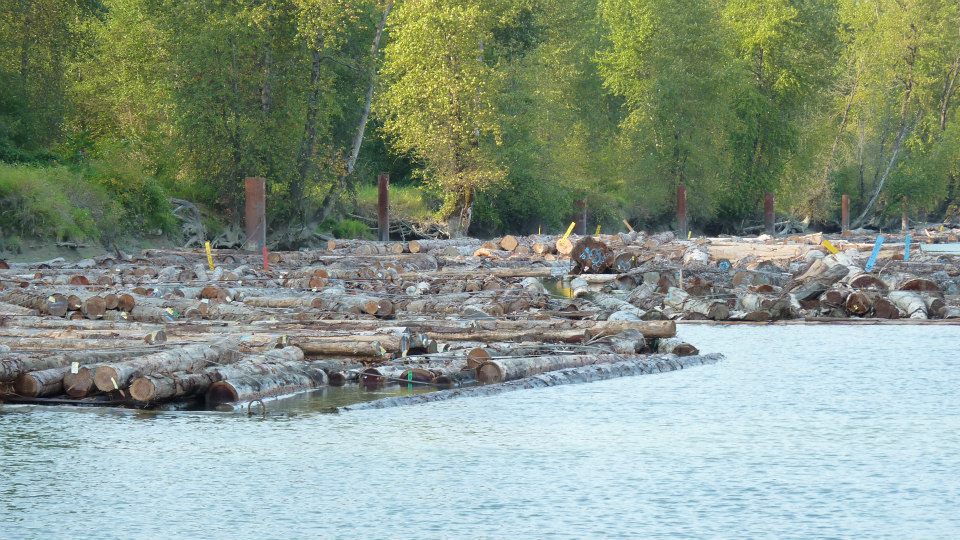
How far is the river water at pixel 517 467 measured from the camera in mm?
9914

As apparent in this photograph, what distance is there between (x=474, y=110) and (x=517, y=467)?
43.5 metres

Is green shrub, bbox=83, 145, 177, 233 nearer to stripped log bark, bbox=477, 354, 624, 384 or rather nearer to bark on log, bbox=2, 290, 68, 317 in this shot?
bark on log, bbox=2, 290, 68, 317

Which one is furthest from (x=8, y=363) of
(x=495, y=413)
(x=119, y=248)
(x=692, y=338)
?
(x=119, y=248)

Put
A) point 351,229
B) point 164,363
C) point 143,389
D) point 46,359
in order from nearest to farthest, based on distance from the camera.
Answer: point 143,389
point 164,363
point 46,359
point 351,229

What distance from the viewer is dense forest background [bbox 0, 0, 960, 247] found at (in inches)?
1588

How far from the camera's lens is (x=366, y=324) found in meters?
19.9

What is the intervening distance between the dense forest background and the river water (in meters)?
21.8

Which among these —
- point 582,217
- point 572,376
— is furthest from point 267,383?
point 582,217

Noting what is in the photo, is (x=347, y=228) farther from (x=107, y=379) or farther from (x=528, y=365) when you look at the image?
(x=107, y=379)

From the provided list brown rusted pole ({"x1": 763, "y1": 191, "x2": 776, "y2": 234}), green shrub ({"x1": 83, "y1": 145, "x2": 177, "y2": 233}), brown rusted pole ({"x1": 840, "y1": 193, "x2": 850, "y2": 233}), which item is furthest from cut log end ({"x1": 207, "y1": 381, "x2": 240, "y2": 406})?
brown rusted pole ({"x1": 840, "y1": 193, "x2": 850, "y2": 233})

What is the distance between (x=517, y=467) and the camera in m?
11.9

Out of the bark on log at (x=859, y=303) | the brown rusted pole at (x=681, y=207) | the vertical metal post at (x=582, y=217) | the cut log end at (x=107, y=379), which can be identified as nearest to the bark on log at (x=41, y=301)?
the cut log end at (x=107, y=379)

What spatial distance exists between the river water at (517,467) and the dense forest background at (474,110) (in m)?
21.8

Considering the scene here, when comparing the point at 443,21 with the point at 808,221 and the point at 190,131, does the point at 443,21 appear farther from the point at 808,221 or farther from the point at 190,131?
the point at 808,221
